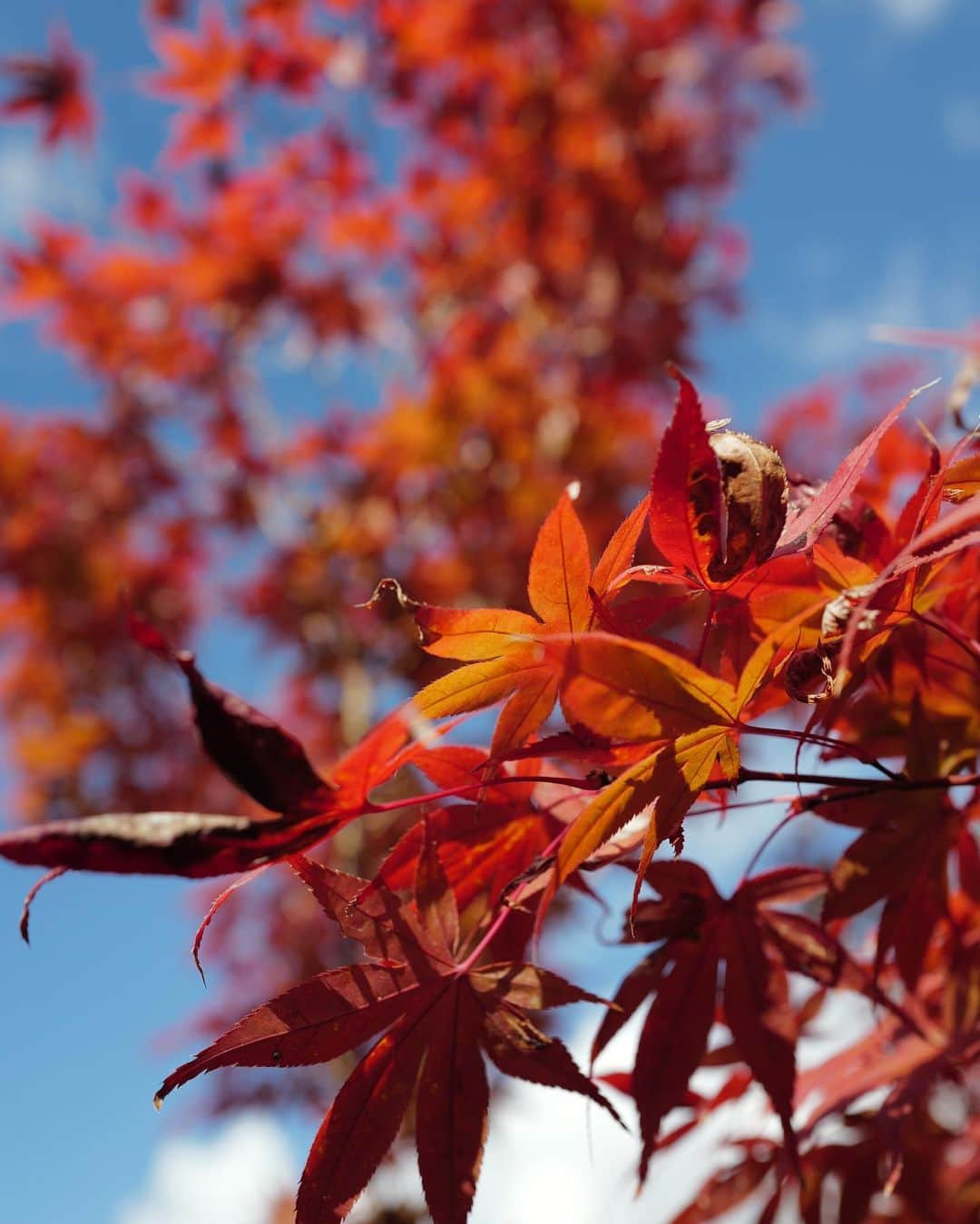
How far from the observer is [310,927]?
14.6 ft

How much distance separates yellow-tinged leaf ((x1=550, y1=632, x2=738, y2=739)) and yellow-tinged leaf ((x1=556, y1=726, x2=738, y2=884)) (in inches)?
0.4

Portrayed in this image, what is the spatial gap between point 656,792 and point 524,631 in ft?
0.32

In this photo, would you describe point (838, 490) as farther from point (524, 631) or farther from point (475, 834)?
point (475, 834)

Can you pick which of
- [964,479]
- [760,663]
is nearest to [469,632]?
[760,663]

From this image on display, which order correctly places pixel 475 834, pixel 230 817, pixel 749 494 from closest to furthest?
pixel 230 817 < pixel 749 494 < pixel 475 834

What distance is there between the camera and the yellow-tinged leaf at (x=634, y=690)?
0.37 meters

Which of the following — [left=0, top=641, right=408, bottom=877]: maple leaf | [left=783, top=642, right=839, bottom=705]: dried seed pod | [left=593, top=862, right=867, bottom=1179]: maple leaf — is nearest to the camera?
[left=0, top=641, right=408, bottom=877]: maple leaf

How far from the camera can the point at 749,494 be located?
44 centimetres

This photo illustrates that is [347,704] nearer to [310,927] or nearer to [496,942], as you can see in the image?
[310,927]

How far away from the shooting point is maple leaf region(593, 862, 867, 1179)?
59 cm

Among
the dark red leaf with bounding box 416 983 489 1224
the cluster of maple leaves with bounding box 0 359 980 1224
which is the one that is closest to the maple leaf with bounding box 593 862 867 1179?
the cluster of maple leaves with bounding box 0 359 980 1224

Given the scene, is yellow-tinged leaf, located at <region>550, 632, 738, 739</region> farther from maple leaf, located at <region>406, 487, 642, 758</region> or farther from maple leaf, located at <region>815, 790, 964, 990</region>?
maple leaf, located at <region>815, 790, 964, 990</region>

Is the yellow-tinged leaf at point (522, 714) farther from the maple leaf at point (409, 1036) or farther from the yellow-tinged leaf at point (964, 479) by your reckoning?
the yellow-tinged leaf at point (964, 479)

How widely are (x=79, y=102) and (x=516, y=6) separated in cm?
197
